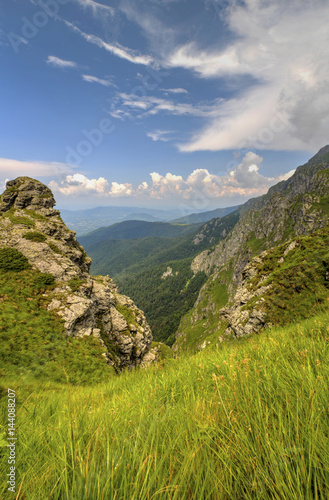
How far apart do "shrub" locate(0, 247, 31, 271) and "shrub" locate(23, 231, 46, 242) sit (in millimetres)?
3577

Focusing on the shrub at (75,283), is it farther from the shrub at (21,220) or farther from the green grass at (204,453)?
the green grass at (204,453)

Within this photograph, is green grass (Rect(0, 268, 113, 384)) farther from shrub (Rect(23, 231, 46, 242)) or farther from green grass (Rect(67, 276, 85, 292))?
shrub (Rect(23, 231, 46, 242))

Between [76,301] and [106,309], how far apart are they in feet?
27.6

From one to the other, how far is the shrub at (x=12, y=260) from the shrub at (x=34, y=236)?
3.58 metres

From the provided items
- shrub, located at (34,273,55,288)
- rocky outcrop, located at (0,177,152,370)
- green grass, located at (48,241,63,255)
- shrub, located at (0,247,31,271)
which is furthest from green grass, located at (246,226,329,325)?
green grass, located at (48,241,63,255)

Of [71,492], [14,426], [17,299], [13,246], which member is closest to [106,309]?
[17,299]

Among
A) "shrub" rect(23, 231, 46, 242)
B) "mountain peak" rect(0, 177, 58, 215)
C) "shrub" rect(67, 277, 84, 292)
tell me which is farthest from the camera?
"mountain peak" rect(0, 177, 58, 215)

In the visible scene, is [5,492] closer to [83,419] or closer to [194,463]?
[83,419]

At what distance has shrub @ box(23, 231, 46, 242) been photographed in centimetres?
3362

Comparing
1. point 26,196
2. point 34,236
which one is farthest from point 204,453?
point 26,196

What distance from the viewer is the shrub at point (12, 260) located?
28.0 metres

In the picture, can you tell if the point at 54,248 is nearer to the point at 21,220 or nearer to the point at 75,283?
the point at 75,283

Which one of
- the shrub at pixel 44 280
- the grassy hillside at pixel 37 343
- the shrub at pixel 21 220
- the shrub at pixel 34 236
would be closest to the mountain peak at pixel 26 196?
the shrub at pixel 21 220

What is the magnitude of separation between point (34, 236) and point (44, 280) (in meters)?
10.7
